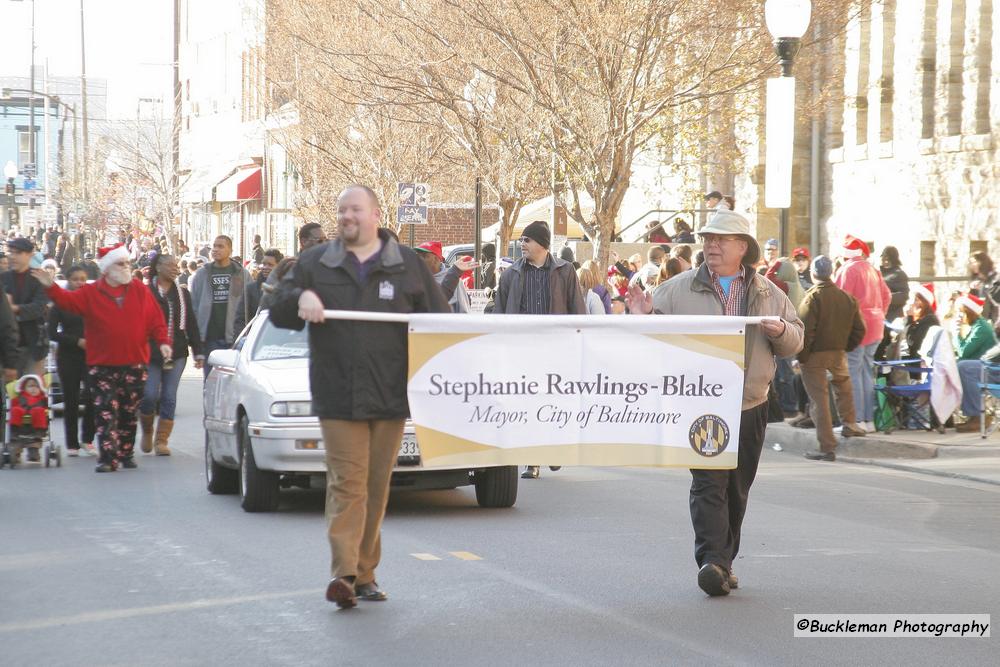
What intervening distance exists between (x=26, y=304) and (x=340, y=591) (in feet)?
28.2

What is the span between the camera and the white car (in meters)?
11.2

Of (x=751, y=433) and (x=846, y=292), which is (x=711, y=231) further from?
(x=846, y=292)

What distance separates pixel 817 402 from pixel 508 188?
1740 centimetres

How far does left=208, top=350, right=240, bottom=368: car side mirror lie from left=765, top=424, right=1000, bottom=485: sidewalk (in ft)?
20.9

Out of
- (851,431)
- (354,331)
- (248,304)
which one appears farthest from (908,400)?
(354,331)

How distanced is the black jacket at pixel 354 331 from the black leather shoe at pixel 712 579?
5.62ft

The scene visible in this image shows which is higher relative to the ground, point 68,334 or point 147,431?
point 68,334

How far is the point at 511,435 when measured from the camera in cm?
836

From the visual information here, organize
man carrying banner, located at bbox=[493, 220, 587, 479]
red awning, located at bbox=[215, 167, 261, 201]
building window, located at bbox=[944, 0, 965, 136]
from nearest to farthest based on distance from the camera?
1. man carrying banner, located at bbox=[493, 220, 587, 479]
2. building window, located at bbox=[944, 0, 965, 136]
3. red awning, located at bbox=[215, 167, 261, 201]

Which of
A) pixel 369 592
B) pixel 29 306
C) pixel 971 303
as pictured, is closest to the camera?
pixel 369 592

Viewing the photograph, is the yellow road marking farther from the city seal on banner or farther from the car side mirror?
the car side mirror

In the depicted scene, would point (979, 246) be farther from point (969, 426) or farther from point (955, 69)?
point (969, 426)

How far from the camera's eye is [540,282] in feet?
42.1

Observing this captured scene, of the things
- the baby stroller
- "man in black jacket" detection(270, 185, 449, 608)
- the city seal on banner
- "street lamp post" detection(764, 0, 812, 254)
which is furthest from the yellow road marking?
"street lamp post" detection(764, 0, 812, 254)
